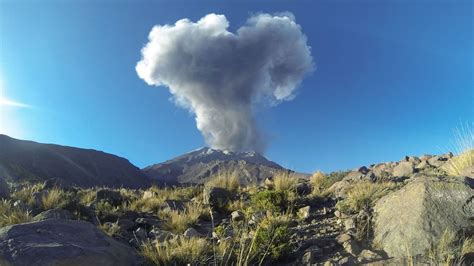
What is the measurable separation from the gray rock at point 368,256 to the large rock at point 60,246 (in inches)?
119

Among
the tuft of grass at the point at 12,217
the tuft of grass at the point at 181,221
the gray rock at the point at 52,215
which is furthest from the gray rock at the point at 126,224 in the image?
the tuft of grass at the point at 12,217

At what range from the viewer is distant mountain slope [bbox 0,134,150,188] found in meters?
94.6

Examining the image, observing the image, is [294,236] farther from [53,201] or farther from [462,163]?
[462,163]

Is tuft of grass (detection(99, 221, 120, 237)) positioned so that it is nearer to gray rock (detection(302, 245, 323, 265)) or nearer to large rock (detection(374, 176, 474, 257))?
gray rock (detection(302, 245, 323, 265))

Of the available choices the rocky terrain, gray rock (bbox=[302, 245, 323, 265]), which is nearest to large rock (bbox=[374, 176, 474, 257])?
the rocky terrain

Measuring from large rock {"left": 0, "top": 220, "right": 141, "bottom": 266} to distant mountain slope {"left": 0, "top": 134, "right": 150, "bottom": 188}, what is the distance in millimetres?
72734

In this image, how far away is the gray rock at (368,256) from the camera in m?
6.05

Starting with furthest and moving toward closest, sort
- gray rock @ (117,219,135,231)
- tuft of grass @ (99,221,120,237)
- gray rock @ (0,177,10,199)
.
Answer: gray rock @ (0,177,10,199) < gray rock @ (117,219,135,231) < tuft of grass @ (99,221,120,237)

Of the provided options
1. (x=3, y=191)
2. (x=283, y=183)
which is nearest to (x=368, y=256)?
(x=283, y=183)

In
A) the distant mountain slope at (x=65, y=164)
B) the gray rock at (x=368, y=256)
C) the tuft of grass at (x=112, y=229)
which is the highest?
the distant mountain slope at (x=65, y=164)

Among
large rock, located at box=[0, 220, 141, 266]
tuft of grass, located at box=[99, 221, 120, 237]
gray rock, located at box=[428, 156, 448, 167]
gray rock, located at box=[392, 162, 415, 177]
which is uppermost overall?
gray rock, located at box=[428, 156, 448, 167]

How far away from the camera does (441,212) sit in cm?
656

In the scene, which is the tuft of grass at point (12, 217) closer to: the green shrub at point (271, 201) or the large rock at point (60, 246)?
the large rock at point (60, 246)

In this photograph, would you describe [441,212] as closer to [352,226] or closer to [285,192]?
[352,226]
